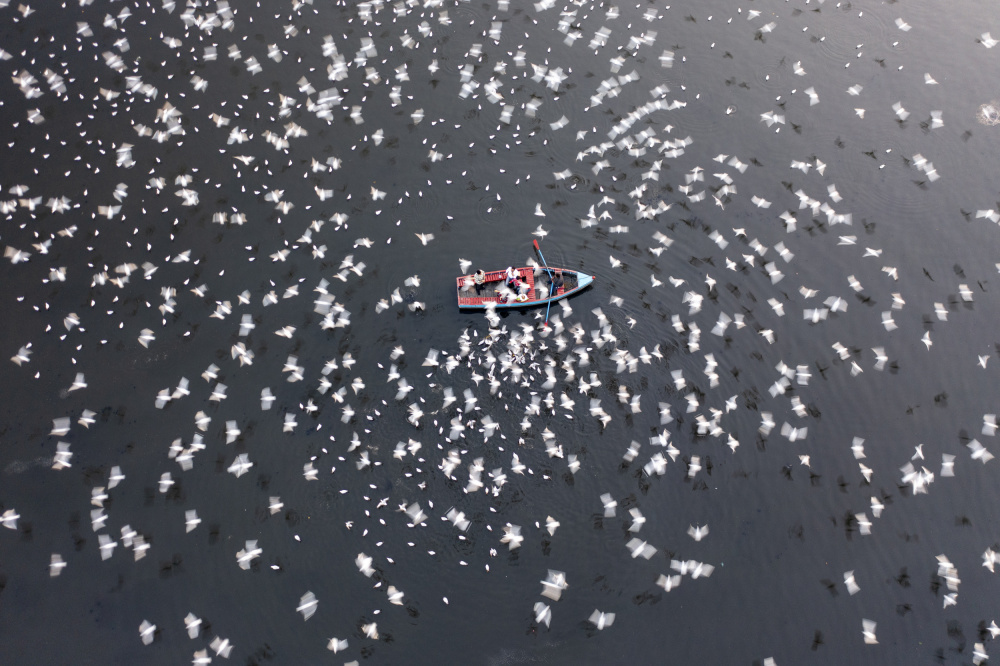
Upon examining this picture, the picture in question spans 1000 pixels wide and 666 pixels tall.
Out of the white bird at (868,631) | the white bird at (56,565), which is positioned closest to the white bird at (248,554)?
the white bird at (56,565)

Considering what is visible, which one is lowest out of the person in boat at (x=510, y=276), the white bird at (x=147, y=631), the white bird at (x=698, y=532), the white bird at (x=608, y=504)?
the white bird at (x=147, y=631)

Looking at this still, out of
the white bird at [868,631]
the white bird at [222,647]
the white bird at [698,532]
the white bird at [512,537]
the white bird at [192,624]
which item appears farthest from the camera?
the white bird at [698,532]

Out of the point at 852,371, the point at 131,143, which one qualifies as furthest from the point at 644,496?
the point at 131,143

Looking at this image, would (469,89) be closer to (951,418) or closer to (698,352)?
(698,352)

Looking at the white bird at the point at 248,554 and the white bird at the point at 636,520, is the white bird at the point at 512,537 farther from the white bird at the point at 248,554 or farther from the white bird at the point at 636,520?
the white bird at the point at 248,554

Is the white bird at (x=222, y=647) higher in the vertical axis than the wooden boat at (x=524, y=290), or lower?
lower

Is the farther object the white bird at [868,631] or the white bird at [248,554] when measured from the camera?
the white bird at [248,554]

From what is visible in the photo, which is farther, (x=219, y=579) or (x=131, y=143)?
(x=131, y=143)

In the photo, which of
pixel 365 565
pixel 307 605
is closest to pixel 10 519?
pixel 307 605

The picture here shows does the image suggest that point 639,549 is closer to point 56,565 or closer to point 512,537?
point 512,537
